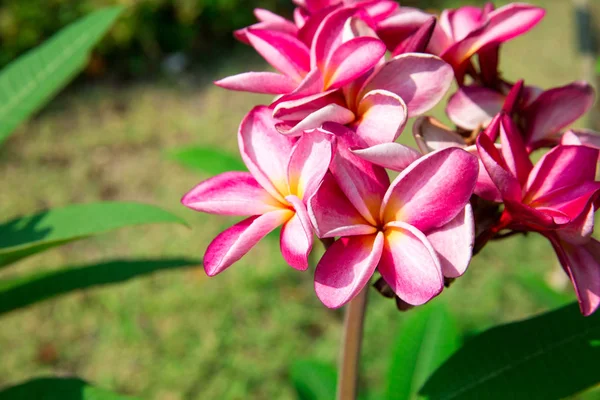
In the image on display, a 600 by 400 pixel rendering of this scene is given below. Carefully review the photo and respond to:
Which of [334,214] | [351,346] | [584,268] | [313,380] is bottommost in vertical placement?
[313,380]

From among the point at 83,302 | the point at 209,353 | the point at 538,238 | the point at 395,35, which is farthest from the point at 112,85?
the point at 395,35

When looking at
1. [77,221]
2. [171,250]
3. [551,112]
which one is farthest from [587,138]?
[171,250]

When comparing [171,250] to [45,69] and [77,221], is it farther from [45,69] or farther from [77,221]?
[77,221]

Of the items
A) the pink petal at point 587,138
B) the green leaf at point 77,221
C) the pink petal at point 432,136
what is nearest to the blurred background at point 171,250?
the green leaf at point 77,221

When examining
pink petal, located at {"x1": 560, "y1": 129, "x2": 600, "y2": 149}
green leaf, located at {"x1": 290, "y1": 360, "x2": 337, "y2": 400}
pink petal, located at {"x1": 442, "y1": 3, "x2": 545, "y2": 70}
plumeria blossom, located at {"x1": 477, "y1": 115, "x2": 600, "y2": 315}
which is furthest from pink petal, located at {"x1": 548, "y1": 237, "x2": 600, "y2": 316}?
green leaf, located at {"x1": 290, "y1": 360, "x2": 337, "y2": 400}

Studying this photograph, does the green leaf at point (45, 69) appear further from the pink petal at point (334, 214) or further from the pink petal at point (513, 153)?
the pink petal at point (513, 153)

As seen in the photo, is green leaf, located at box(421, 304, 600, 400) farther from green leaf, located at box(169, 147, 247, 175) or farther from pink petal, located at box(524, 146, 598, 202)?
green leaf, located at box(169, 147, 247, 175)
